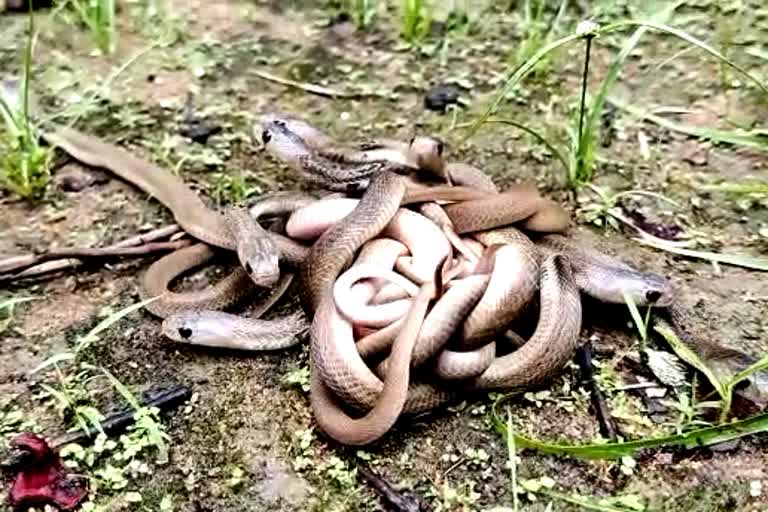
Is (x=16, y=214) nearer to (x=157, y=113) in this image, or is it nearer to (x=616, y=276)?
(x=157, y=113)

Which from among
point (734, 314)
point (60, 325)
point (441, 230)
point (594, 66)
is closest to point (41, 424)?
point (60, 325)

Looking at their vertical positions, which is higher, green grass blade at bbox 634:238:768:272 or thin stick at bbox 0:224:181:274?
green grass blade at bbox 634:238:768:272

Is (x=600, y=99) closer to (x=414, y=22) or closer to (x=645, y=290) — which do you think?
(x=645, y=290)

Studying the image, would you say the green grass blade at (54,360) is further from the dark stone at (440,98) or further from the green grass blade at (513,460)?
the dark stone at (440,98)

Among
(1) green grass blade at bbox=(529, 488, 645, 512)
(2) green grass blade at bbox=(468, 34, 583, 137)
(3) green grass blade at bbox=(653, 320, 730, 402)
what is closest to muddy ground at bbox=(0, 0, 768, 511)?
(1) green grass blade at bbox=(529, 488, 645, 512)

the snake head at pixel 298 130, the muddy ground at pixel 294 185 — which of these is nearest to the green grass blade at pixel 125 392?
the muddy ground at pixel 294 185

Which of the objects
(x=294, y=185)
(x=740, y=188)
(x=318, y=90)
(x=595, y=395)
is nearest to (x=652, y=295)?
(x=595, y=395)

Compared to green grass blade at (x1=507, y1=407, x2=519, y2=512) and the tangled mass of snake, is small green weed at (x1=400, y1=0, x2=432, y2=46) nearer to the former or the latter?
the tangled mass of snake
